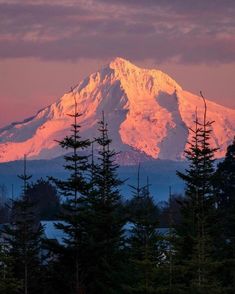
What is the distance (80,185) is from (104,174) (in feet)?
17.6

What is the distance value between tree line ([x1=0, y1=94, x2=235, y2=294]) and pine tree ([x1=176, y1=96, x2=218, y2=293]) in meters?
0.03

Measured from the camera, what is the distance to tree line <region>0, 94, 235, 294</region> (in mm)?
39969

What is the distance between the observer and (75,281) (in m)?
46.6

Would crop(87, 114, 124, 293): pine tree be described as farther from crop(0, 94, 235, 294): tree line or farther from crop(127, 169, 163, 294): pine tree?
crop(127, 169, 163, 294): pine tree

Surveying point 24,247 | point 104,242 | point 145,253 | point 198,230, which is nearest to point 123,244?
point 104,242

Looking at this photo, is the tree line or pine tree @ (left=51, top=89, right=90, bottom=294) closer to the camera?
the tree line

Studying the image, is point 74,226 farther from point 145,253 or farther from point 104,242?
point 145,253

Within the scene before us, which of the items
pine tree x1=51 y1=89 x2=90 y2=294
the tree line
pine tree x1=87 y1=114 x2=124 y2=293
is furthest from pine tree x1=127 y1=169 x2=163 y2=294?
pine tree x1=51 y1=89 x2=90 y2=294

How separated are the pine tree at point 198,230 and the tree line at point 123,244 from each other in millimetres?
33

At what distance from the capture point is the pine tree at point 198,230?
39.6m

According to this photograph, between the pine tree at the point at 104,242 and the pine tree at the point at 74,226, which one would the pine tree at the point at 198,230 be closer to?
the pine tree at the point at 104,242

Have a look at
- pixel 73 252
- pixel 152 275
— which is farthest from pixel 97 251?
pixel 152 275

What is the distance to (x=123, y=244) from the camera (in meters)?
49.5

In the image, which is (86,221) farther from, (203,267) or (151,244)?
(203,267)
